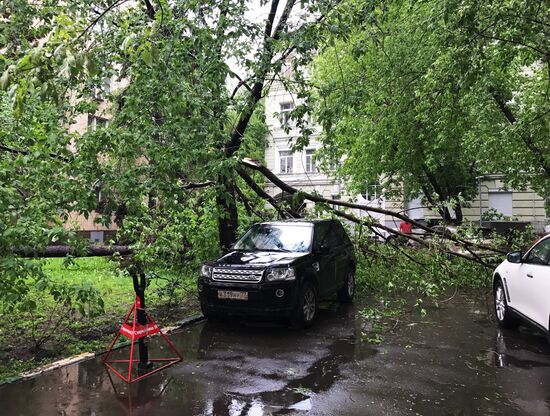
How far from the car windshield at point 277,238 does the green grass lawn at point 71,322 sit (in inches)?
68.8

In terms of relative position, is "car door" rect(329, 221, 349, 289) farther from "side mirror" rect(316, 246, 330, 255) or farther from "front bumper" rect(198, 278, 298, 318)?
"front bumper" rect(198, 278, 298, 318)

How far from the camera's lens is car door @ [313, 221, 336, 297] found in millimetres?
8242

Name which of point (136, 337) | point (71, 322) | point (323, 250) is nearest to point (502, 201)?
point (323, 250)

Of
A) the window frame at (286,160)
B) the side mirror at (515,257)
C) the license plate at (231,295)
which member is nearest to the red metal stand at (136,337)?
the license plate at (231,295)

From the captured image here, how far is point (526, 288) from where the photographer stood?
21.6ft

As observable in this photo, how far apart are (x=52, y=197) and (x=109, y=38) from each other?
370cm

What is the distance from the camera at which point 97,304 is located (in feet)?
16.4

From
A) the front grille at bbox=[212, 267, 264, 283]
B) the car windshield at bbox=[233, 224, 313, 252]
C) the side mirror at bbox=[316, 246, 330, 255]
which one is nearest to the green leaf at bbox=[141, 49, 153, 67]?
the front grille at bbox=[212, 267, 264, 283]

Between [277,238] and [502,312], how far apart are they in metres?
4.08

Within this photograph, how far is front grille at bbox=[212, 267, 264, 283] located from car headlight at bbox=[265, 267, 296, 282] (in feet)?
0.43

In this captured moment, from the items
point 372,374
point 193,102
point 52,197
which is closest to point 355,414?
point 372,374

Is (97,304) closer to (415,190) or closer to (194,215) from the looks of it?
(194,215)

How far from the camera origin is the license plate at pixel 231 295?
7.31 meters

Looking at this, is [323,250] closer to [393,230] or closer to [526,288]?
[393,230]
